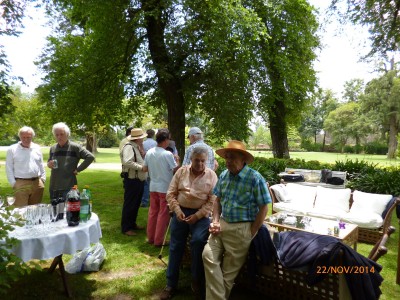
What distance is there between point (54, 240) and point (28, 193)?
253cm

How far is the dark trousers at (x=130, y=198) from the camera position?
5.35m

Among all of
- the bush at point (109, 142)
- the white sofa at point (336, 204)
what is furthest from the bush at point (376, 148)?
the white sofa at point (336, 204)

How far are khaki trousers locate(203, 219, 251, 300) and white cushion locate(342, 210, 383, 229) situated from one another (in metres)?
3.45

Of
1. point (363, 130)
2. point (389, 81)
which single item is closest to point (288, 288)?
point (389, 81)

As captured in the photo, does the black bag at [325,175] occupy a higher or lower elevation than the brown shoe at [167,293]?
higher

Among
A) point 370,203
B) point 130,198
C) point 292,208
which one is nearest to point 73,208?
point 130,198

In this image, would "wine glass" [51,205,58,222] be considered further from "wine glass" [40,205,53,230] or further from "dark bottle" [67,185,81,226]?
"dark bottle" [67,185,81,226]

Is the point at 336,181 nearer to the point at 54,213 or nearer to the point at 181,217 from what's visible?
the point at 181,217

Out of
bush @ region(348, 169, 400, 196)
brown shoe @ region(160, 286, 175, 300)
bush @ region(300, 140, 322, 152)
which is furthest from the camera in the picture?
bush @ region(300, 140, 322, 152)

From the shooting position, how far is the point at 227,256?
Answer: 2992 millimetres
